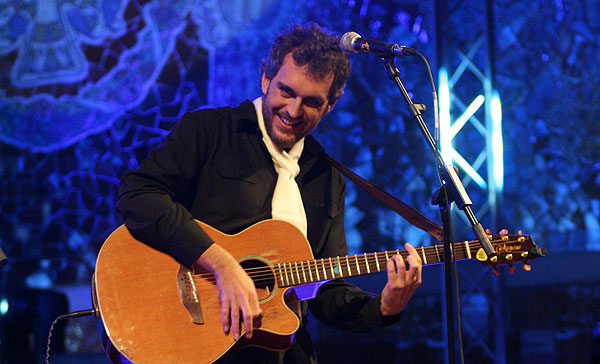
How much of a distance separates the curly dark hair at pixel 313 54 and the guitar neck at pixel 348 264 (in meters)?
0.84

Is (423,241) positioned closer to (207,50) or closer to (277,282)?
(207,50)

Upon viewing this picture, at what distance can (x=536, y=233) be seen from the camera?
18.1ft

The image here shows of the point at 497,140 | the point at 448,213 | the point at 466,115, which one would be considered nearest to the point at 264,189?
the point at 448,213

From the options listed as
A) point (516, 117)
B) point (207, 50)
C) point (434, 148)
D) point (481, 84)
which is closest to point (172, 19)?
point (207, 50)

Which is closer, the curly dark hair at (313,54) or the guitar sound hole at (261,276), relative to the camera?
the guitar sound hole at (261,276)

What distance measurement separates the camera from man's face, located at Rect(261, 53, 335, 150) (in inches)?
106

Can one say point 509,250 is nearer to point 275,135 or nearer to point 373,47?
point 373,47

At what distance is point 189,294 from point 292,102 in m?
1.00

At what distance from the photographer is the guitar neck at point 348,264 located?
2441 mm

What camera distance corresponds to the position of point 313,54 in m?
2.75

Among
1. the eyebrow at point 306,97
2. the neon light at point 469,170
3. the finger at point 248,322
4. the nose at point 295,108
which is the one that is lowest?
the finger at point 248,322

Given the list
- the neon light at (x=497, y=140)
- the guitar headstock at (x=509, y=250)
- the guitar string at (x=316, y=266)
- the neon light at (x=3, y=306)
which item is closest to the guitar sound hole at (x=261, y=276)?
the guitar string at (x=316, y=266)

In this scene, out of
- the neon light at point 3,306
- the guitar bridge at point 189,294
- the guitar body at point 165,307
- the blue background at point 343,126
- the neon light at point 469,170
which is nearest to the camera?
the guitar body at point 165,307

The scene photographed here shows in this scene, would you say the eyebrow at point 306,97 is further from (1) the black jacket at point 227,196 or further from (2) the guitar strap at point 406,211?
(2) the guitar strap at point 406,211
